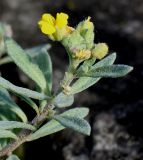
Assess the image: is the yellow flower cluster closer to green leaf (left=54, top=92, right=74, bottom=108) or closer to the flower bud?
the flower bud

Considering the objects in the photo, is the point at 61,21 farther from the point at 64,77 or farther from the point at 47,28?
the point at 64,77

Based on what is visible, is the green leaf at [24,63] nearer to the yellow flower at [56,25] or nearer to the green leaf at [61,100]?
the green leaf at [61,100]

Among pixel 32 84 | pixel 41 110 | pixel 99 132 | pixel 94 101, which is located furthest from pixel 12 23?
pixel 41 110

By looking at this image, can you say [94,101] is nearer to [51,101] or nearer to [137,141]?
[137,141]

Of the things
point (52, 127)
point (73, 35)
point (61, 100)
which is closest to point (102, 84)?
point (52, 127)

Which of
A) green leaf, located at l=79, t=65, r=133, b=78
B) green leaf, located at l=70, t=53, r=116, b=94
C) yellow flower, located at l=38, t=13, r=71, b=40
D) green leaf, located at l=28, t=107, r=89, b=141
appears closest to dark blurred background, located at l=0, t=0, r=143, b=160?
green leaf, located at l=28, t=107, r=89, b=141

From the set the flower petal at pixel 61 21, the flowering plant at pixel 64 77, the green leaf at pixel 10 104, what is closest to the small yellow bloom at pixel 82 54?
the flowering plant at pixel 64 77
